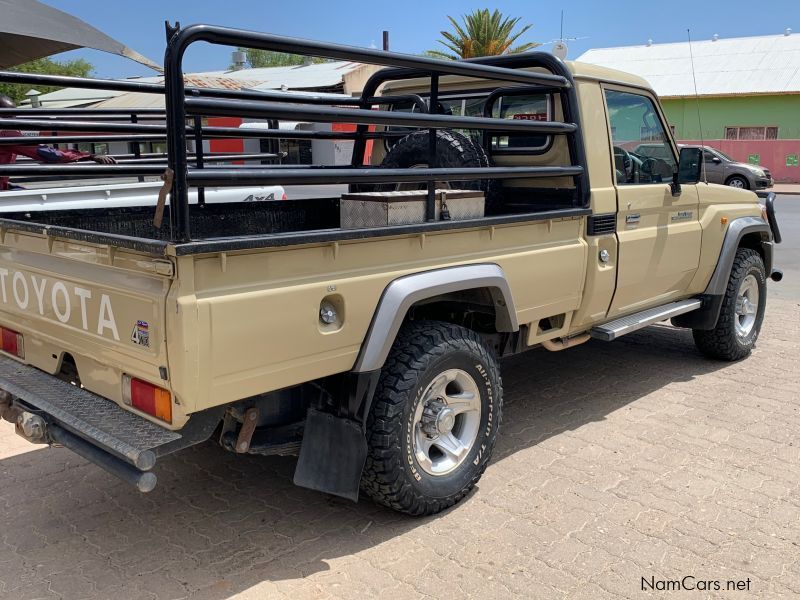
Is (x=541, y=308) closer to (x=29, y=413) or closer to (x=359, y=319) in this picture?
(x=359, y=319)

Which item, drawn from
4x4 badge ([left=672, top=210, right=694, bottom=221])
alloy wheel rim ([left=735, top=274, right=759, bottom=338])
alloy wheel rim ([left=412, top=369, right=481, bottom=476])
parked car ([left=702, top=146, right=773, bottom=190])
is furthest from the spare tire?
parked car ([left=702, top=146, right=773, bottom=190])

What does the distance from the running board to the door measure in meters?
0.06

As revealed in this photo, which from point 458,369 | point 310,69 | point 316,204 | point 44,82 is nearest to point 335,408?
point 458,369

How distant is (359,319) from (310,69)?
25.2m

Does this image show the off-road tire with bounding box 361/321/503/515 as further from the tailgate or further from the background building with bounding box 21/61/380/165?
the background building with bounding box 21/61/380/165

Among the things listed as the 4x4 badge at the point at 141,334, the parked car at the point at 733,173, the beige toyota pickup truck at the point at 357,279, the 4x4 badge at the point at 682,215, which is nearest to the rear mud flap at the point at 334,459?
the beige toyota pickup truck at the point at 357,279

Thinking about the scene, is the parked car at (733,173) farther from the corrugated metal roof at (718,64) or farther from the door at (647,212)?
the door at (647,212)

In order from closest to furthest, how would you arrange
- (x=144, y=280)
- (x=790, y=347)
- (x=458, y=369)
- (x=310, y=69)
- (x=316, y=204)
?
(x=144, y=280), (x=458, y=369), (x=316, y=204), (x=790, y=347), (x=310, y=69)

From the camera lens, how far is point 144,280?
2602mm

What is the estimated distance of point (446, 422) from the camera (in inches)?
137

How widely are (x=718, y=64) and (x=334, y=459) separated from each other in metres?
36.4

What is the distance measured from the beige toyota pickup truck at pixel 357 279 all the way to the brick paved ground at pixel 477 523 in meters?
0.31

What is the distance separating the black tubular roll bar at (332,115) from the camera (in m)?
2.45

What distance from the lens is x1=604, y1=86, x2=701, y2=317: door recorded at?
177 inches
